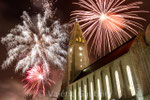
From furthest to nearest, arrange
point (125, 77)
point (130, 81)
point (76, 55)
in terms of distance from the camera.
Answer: point (76, 55), point (125, 77), point (130, 81)

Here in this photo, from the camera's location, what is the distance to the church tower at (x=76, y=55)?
2147 inches

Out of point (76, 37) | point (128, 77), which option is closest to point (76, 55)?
point (76, 37)

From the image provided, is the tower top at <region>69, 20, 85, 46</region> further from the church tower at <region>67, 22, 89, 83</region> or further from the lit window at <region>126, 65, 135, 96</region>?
the lit window at <region>126, 65, 135, 96</region>

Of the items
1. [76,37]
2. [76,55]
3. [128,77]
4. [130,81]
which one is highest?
[76,37]

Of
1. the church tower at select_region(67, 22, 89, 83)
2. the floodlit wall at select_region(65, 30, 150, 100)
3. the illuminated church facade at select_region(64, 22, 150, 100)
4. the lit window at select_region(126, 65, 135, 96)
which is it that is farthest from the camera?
the church tower at select_region(67, 22, 89, 83)

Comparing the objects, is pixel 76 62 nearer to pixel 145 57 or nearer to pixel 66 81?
pixel 66 81

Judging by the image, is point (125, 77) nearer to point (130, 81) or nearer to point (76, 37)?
point (130, 81)

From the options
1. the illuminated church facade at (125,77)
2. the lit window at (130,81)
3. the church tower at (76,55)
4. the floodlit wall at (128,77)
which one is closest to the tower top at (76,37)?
the church tower at (76,55)

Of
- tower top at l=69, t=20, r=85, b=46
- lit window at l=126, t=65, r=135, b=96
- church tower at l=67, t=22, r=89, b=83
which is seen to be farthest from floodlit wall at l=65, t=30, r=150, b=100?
tower top at l=69, t=20, r=85, b=46

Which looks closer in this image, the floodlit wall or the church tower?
the floodlit wall

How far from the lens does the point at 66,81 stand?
53.8 meters

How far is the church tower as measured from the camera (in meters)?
54.5

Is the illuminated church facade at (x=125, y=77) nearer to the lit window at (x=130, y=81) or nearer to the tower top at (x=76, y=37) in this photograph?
the lit window at (x=130, y=81)

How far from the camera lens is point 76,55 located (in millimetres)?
57531
